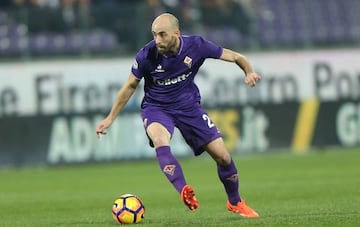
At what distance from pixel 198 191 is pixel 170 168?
20.5 ft

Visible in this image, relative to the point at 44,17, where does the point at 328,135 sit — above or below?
below

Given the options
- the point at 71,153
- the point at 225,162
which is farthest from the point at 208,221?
the point at 71,153

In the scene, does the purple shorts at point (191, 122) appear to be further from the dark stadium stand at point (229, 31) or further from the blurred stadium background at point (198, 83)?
the dark stadium stand at point (229, 31)

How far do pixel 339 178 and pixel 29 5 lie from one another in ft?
37.8

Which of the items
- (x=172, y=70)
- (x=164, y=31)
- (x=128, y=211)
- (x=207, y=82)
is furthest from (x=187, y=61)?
(x=207, y=82)

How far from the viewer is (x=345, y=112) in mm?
26156

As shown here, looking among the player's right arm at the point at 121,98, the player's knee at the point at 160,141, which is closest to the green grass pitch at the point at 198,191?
the player's knee at the point at 160,141

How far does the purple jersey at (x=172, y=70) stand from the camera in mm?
11195

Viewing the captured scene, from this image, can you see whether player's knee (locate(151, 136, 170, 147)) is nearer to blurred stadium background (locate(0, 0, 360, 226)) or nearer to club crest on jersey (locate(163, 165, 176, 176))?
club crest on jersey (locate(163, 165, 176, 176))

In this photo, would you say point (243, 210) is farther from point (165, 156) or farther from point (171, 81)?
point (171, 81)

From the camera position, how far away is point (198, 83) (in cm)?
2547

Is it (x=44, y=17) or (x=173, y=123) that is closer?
(x=173, y=123)

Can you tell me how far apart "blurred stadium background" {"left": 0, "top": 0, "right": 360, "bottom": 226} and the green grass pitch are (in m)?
0.16

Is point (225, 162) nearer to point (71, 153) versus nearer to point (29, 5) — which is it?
point (71, 153)
